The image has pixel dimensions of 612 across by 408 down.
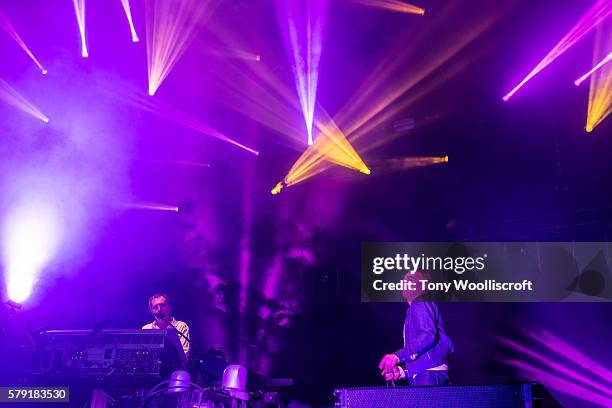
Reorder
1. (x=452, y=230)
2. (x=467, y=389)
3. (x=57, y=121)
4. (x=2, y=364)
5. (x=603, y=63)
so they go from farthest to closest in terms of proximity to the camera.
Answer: (x=452, y=230) < (x=57, y=121) < (x=603, y=63) < (x=2, y=364) < (x=467, y=389)

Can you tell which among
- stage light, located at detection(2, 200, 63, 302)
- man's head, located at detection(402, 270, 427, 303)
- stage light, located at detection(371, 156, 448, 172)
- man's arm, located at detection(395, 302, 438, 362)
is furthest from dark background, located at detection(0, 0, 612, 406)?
man's arm, located at detection(395, 302, 438, 362)

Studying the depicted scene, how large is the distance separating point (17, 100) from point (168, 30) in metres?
1.90

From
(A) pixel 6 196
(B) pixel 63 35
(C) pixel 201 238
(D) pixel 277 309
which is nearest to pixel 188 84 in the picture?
(B) pixel 63 35

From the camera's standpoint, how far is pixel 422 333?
3.54 meters

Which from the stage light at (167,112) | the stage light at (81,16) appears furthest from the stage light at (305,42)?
the stage light at (81,16)

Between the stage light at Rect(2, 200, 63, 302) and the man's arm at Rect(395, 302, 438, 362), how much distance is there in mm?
3768

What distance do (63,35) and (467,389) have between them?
556 cm

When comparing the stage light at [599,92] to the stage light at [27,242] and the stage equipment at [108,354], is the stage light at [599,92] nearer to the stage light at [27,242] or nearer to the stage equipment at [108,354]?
the stage equipment at [108,354]

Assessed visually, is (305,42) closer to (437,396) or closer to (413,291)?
(413,291)

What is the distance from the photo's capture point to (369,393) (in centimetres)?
209

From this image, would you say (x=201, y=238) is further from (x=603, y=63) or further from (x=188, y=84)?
(x=603, y=63)

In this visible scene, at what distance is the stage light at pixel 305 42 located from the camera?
17.8 feet

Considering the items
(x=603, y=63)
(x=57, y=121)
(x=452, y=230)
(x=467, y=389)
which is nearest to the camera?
(x=467, y=389)

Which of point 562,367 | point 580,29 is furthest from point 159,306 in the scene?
point 580,29
